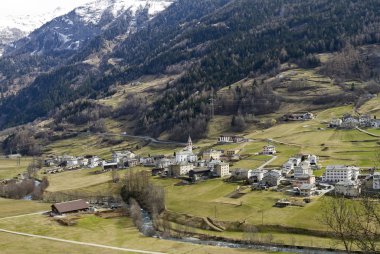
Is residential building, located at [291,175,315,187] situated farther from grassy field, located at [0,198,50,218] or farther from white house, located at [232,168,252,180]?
grassy field, located at [0,198,50,218]

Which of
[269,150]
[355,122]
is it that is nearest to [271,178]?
[269,150]

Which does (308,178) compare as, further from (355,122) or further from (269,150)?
(355,122)

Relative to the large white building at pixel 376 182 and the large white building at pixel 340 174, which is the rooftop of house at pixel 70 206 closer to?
the large white building at pixel 340 174

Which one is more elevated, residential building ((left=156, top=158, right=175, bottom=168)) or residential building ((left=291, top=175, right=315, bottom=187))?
residential building ((left=156, top=158, right=175, bottom=168))

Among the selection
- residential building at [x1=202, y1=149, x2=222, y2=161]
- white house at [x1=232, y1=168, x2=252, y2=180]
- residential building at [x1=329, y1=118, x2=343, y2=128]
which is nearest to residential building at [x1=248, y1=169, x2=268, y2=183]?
white house at [x1=232, y1=168, x2=252, y2=180]

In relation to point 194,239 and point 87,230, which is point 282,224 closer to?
point 194,239

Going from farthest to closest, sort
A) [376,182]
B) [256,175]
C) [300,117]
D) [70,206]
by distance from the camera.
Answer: [300,117]
[256,175]
[70,206]
[376,182]

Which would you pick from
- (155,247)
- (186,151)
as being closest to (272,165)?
(186,151)
